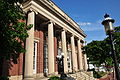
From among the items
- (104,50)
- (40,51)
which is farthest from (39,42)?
(104,50)

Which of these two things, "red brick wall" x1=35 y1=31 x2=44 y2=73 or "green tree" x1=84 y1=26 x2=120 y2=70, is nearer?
"red brick wall" x1=35 y1=31 x2=44 y2=73

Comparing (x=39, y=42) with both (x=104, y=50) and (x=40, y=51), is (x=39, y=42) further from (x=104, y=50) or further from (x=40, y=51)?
(x=104, y=50)

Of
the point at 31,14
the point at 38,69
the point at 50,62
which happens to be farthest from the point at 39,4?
the point at 38,69

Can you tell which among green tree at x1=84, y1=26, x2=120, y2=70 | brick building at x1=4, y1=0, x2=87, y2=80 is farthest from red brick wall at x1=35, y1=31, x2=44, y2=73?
green tree at x1=84, y1=26, x2=120, y2=70

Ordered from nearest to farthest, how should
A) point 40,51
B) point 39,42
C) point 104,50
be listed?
point 40,51 < point 39,42 < point 104,50

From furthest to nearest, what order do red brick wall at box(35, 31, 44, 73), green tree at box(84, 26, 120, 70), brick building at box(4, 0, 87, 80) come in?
1. green tree at box(84, 26, 120, 70)
2. red brick wall at box(35, 31, 44, 73)
3. brick building at box(4, 0, 87, 80)

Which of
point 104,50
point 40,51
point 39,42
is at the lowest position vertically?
point 40,51

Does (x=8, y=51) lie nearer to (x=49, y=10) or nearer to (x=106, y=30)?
(x=106, y=30)

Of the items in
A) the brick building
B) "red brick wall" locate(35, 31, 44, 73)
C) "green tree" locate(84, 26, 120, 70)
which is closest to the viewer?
the brick building

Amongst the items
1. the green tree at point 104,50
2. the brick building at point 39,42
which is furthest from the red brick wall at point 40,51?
the green tree at point 104,50

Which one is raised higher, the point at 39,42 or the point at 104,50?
the point at 39,42

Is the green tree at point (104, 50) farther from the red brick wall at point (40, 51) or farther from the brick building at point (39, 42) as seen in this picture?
the red brick wall at point (40, 51)

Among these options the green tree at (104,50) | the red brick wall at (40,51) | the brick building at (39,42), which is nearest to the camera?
the brick building at (39,42)

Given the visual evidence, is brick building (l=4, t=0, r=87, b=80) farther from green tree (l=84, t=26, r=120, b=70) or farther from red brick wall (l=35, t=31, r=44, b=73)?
green tree (l=84, t=26, r=120, b=70)
